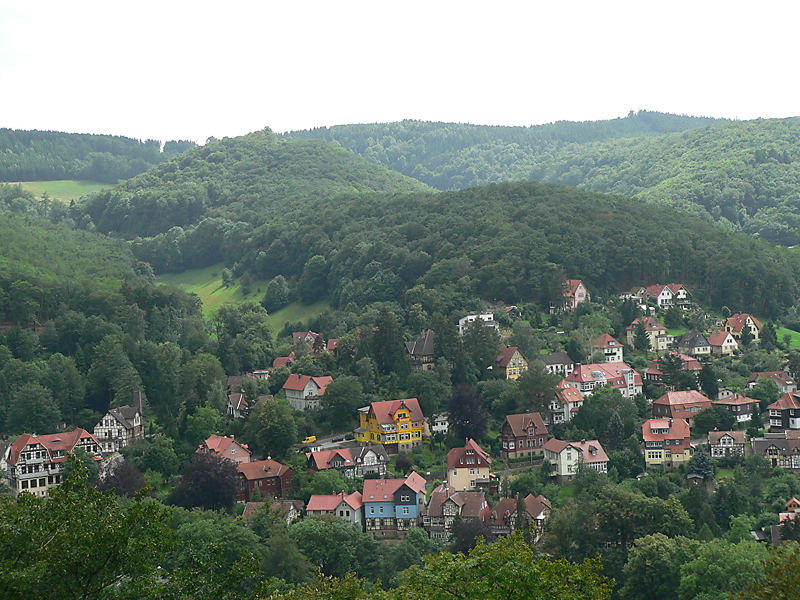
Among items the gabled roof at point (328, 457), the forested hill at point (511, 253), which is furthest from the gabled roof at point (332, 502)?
the forested hill at point (511, 253)

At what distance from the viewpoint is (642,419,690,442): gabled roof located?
6084cm

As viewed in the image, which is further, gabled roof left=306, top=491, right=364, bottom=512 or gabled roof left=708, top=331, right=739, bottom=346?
gabled roof left=708, top=331, right=739, bottom=346

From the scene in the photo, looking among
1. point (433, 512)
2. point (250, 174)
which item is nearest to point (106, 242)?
point (250, 174)

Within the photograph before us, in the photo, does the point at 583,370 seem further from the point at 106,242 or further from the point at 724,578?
the point at 106,242

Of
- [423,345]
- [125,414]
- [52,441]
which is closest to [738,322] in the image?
[423,345]

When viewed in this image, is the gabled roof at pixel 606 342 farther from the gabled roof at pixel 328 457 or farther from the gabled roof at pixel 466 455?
the gabled roof at pixel 328 457

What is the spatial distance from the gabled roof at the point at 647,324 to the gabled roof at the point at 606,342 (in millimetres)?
4477

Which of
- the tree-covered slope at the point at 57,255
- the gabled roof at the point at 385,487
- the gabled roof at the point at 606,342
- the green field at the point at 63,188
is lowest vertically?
the gabled roof at the point at 385,487

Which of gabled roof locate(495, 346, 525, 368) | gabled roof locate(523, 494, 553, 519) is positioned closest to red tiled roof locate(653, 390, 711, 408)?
gabled roof locate(495, 346, 525, 368)

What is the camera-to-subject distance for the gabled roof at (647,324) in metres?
82.6

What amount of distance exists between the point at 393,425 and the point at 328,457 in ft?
17.2

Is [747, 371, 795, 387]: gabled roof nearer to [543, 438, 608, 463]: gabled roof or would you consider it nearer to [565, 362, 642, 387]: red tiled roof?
[565, 362, 642, 387]: red tiled roof

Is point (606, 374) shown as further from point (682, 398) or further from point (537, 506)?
point (537, 506)

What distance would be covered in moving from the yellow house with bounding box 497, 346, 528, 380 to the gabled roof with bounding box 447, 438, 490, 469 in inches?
543
